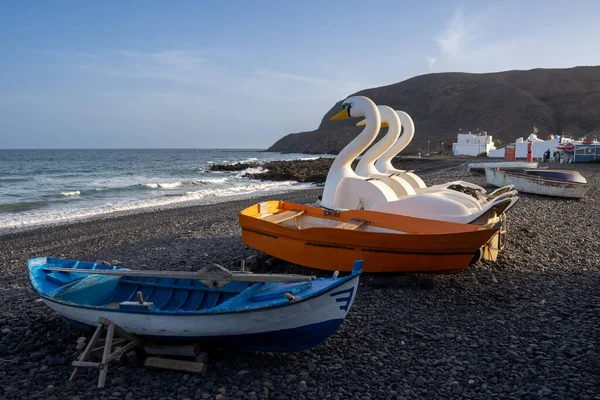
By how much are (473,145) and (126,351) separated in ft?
197

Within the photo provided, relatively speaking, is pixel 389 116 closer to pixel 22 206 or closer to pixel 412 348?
pixel 412 348

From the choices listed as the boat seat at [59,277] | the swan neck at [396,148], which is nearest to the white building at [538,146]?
the swan neck at [396,148]

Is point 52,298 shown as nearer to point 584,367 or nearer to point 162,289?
point 162,289

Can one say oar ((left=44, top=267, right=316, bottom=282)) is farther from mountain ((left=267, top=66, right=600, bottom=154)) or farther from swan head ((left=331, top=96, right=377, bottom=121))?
mountain ((left=267, top=66, right=600, bottom=154))

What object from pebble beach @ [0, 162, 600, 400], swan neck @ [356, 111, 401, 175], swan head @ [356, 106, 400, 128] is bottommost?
pebble beach @ [0, 162, 600, 400]

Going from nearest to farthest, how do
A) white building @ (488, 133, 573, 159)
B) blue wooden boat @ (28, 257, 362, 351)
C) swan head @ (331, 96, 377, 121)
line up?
blue wooden boat @ (28, 257, 362, 351)
swan head @ (331, 96, 377, 121)
white building @ (488, 133, 573, 159)

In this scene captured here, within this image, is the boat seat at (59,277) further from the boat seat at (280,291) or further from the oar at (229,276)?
the boat seat at (280,291)

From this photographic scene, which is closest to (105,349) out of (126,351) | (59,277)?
(126,351)

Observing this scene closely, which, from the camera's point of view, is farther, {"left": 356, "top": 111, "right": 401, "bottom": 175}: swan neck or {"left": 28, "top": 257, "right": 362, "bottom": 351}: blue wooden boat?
{"left": 356, "top": 111, "right": 401, "bottom": 175}: swan neck

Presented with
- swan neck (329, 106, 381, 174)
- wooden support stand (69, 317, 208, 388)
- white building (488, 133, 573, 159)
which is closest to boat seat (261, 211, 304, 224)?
swan neck (329, 106, 381, 174)

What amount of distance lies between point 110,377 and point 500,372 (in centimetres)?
423

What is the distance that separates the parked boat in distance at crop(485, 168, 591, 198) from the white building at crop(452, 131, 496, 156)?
4057 centimetres

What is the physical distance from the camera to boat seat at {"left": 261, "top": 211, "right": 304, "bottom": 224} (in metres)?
9.36

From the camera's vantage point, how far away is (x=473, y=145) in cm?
5938
